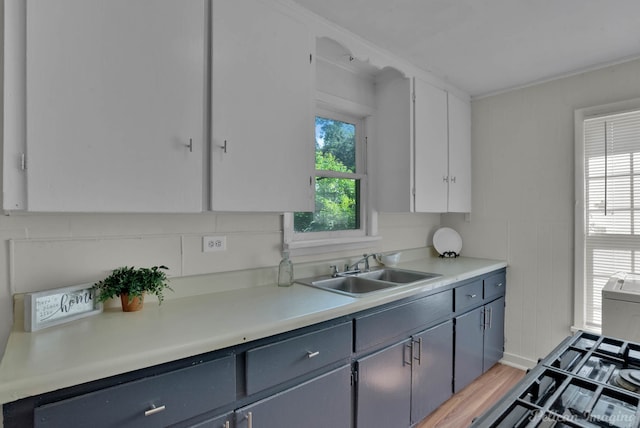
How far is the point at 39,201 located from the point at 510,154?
10.3 feet

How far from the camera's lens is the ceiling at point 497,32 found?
1768 millimetres

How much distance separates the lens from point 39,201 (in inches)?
42.4

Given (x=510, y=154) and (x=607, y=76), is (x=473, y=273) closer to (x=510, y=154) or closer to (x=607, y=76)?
(x=510, y=154)

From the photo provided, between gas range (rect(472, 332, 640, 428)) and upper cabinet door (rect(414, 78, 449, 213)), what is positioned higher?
upper cabinet door (rect(414, 78, 449, 213))

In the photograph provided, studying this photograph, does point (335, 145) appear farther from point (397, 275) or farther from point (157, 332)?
point (157, 332)

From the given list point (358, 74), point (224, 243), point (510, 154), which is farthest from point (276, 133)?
point (510, 154)

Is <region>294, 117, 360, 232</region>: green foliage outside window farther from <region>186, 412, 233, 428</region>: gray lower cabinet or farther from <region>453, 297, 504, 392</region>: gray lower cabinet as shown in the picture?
<region>186, 412, 233, 428</region>: gray lower cabinet

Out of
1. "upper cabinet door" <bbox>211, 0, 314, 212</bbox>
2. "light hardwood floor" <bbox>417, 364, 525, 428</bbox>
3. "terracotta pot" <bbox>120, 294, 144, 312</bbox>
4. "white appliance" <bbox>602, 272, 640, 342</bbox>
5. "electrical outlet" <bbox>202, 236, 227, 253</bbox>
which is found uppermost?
"upper cabinet door" <bbox>211, 0, 314, 212</bbox>

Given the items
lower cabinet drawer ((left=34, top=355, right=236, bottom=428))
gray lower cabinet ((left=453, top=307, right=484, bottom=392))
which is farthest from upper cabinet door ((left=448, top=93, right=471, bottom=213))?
lower cabinet drawer ((left=34, top=355, right=236, bottom=428))

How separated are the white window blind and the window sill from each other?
61.5 inches

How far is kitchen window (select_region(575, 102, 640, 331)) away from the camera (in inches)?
93.0

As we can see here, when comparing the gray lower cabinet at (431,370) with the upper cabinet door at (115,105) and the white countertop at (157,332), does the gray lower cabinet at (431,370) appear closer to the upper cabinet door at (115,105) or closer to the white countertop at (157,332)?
the white countertop at (157,332)

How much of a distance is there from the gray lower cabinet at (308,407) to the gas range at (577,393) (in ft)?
2.71

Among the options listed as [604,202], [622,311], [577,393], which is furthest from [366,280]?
[604,202]
